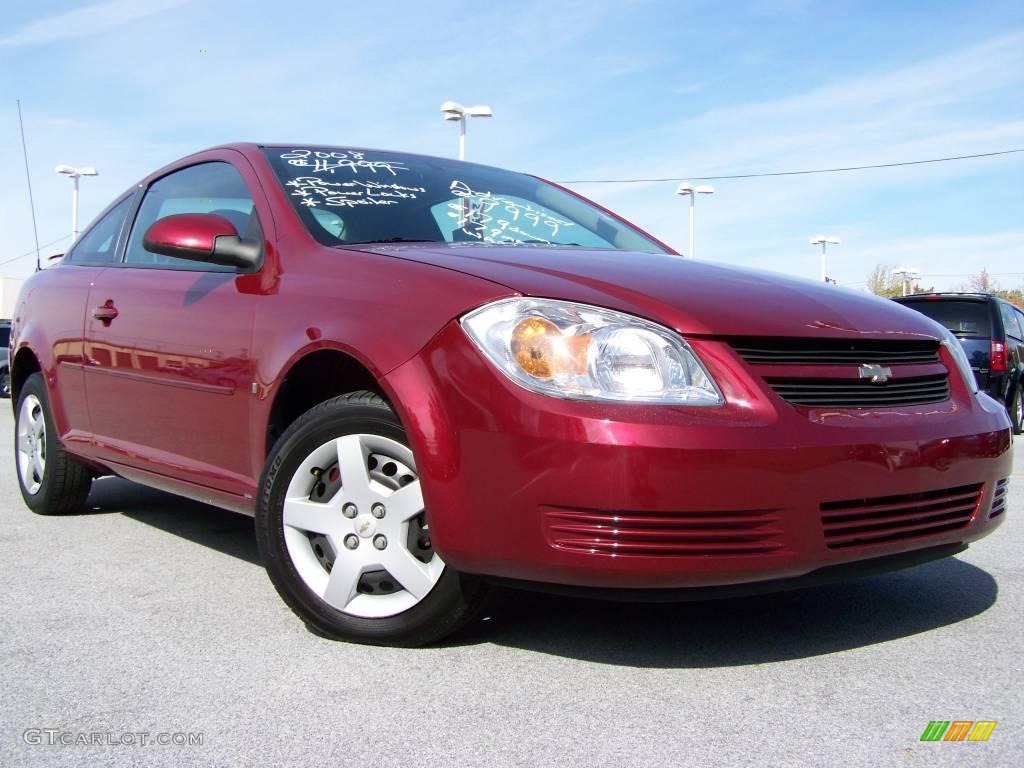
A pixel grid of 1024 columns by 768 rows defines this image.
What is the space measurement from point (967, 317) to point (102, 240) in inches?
385

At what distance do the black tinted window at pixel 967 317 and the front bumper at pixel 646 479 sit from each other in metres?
9.87

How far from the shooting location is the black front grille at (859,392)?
2.68 metres

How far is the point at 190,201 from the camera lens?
4.40m

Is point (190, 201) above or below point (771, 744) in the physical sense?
above

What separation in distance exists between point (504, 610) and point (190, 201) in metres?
2.22

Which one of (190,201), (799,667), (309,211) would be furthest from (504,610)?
(190,201)

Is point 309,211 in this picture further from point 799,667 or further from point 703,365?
point 799,667

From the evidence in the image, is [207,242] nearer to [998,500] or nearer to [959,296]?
[998,500]

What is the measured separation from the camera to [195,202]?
4.35m

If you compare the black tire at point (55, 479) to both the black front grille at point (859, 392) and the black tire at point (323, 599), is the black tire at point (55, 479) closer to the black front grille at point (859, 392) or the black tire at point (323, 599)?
the black tire at point (323, 599)

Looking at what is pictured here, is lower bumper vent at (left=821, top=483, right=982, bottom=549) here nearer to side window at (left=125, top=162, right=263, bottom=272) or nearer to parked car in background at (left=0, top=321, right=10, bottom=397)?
side window at (left=125, top=162, right=263, bottom=272)

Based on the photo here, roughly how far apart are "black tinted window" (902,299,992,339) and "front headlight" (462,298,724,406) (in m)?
10.0

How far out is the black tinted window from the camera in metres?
11.8

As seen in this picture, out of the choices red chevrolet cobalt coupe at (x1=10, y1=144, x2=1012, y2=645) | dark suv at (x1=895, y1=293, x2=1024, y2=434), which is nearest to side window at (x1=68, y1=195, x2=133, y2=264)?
red chevrolet cobalt coupe at (x1=10, y1=144, x2=1012, y2=645)
